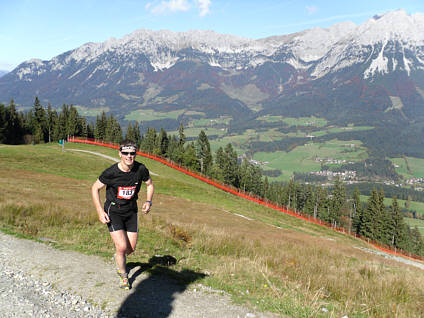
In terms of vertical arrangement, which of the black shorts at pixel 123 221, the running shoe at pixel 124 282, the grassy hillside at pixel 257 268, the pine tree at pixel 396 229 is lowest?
the pine tree at pixel 396 229

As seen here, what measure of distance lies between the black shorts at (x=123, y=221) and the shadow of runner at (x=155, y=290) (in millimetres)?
1215

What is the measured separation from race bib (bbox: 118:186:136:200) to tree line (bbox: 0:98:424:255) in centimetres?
7275

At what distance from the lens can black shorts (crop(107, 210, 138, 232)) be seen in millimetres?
6719

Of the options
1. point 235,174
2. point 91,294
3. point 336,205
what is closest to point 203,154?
point 235,174

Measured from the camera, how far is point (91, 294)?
6039 millimetres

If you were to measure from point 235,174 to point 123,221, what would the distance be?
79.6 metres

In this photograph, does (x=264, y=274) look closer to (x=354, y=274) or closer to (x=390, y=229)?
(x=354, y=274)

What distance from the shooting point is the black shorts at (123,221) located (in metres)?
6.72

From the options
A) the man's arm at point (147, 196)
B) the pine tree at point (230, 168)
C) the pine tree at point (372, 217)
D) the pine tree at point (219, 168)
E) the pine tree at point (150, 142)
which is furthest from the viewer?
the pine tree at point (150, 142)

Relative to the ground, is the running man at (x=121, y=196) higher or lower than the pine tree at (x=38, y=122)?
lower

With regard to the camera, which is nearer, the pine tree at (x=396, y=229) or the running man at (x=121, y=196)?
the running man at (x=121, y=196)

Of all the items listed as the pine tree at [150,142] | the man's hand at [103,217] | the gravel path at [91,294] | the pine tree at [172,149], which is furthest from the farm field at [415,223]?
the man's hand at [103,217]

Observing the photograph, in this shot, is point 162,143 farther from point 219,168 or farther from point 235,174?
point 235,174

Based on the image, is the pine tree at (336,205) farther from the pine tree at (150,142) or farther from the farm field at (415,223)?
the farm field at (415,223)
